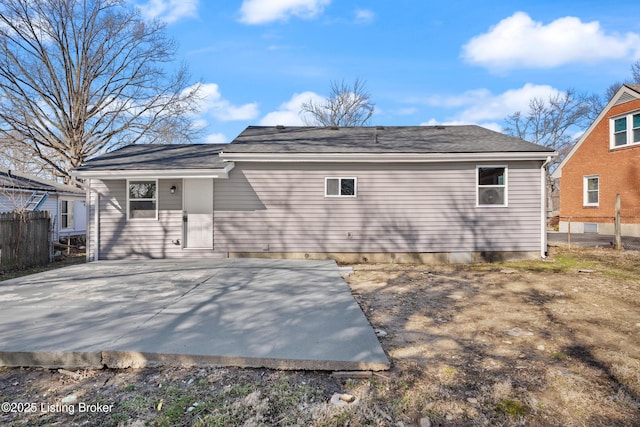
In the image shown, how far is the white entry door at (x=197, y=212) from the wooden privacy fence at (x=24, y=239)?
12.6 feet

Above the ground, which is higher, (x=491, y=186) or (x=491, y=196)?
(x=491, y=186)

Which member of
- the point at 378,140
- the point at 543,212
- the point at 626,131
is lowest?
the point at 543,212

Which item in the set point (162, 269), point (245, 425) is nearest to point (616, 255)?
point (245, 425)

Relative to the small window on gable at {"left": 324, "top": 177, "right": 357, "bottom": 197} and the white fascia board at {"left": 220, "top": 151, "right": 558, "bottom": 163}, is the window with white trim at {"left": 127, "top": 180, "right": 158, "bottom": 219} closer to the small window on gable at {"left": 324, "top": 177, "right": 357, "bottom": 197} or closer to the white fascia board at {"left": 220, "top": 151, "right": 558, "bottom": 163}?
the white fascia board at {"left": 220, "top": 151, "right": 558, "bottom": 163}

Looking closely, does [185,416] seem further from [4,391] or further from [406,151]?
[406,151]

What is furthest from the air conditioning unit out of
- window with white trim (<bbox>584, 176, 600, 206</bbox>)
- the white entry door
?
window with white trim (<bbox>584, 176, 600, 206</bbox>)

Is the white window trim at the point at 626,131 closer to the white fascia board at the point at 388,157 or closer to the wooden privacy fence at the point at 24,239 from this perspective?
the white fascia board at the point at 388,157

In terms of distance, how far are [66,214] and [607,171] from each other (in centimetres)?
2530

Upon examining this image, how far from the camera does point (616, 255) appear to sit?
8.73 meters

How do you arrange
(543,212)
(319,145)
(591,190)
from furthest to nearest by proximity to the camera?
(591,190)
(319,145)
(543,212)

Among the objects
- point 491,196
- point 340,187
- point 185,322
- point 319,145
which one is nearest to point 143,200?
point 319,145

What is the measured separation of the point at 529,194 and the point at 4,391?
34.4ft

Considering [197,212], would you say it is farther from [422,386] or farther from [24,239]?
[422,386]

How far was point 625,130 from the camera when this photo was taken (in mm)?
13734
